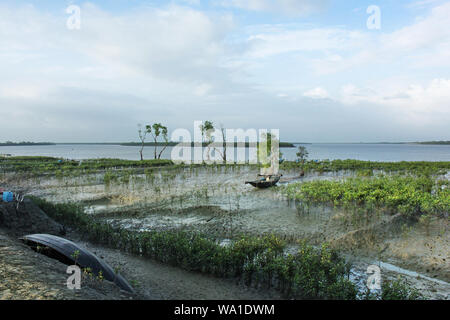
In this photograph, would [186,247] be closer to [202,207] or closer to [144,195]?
[202,207]

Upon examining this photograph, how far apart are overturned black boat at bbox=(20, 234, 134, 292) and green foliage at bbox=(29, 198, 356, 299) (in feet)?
5.63

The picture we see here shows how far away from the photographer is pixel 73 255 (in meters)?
6.36

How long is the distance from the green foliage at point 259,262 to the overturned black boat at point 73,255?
1.72 meters

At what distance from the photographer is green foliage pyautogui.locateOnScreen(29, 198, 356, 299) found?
5.87m

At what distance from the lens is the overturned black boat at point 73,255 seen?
603 centimetres
